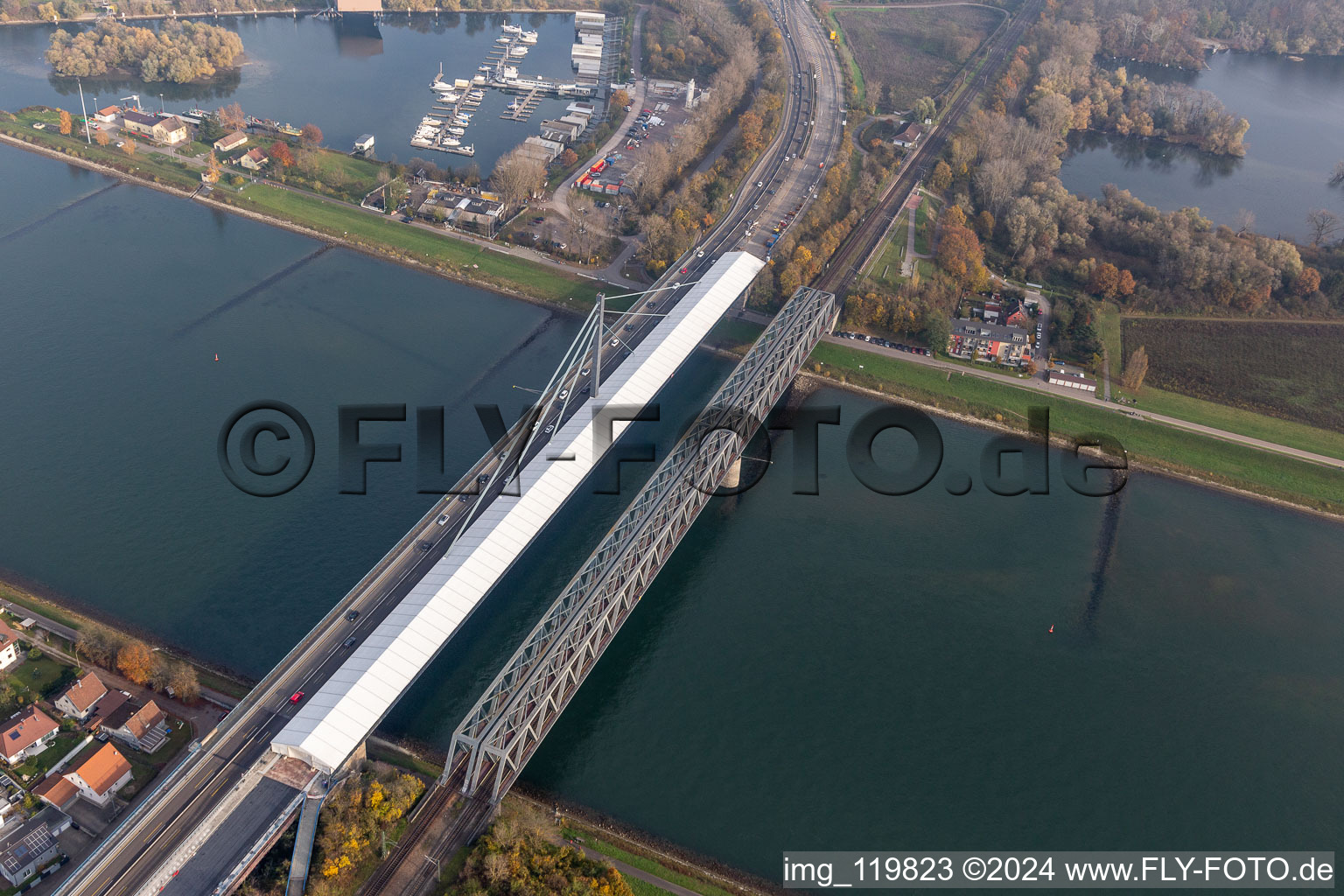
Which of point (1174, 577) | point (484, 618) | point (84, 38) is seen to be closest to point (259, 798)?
point (484, 618)

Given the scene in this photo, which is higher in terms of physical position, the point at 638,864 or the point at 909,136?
the point at 909,136

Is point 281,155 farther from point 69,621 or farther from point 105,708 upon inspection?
point 105,708

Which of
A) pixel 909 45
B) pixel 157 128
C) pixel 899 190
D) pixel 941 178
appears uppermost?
pixel 909 45

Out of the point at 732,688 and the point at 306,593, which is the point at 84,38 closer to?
the point at 306,593

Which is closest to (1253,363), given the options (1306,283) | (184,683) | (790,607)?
(1306,283)

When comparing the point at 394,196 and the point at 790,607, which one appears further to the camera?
the point at 394,196
